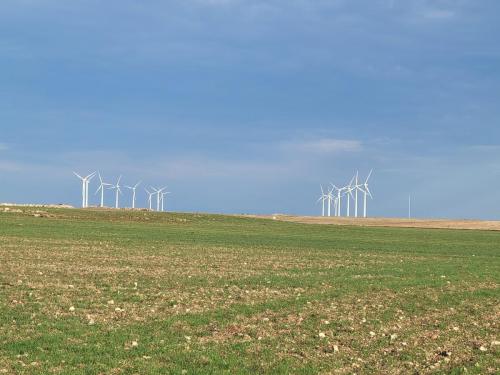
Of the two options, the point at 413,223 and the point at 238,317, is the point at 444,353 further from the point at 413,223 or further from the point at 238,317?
the point at 413,223

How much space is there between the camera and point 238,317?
19.4 m

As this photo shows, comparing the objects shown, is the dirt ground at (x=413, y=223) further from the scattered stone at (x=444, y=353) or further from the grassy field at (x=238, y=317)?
the scattered stone at (x=444, y=353)

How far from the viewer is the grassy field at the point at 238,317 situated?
47.1 feet

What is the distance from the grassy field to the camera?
1435 centimetres

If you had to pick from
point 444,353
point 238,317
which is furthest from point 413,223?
point 444,353

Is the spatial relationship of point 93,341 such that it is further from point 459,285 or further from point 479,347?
point 459,285

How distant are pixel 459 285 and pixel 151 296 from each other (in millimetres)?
15053

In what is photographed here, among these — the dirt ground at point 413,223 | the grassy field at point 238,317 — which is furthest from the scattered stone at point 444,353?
the dirt ground at point 413,223

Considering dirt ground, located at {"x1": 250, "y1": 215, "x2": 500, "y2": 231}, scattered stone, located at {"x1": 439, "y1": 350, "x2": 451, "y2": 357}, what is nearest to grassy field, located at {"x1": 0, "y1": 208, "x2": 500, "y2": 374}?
scattered stone, located at {"x1": 439, "y1": 350, "x2": 451, "y2": 357}

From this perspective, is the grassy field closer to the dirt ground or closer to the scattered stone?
the scattered stone

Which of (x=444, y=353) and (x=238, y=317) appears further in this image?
(x=238, y=317)

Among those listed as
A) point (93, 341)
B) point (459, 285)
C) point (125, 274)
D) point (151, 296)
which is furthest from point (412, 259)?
point (93, 341)

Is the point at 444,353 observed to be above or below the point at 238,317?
below

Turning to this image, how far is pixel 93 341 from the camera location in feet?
51.0
